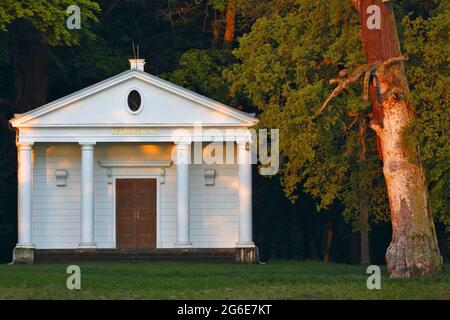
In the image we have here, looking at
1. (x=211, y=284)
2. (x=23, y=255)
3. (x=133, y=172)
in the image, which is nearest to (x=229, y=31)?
(x=133, y=172)

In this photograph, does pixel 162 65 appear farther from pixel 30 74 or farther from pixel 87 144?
pixel 87 144

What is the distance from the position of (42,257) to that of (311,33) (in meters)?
11.9

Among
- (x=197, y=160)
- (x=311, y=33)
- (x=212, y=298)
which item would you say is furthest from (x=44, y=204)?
(x=212, y=298)

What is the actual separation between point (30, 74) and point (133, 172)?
20.0 ft

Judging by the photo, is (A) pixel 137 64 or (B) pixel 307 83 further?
(A) pixel 137 64

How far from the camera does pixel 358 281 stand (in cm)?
3048

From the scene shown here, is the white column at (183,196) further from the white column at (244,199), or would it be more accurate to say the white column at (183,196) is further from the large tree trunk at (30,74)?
the large tree trunk at (30,74)

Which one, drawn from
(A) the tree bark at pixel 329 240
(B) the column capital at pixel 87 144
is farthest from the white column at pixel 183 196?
(A) the tree bark at pixel 329 240

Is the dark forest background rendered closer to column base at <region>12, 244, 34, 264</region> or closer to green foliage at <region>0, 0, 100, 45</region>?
green foliage at <region>0, 0, 100, 45</region>

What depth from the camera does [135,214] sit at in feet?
151

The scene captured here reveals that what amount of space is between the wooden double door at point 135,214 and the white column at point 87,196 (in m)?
2.39

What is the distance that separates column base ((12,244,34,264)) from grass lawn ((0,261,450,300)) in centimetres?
590

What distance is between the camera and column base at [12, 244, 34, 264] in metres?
43.1

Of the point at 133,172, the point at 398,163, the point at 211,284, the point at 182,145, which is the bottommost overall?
the point at 211,284
